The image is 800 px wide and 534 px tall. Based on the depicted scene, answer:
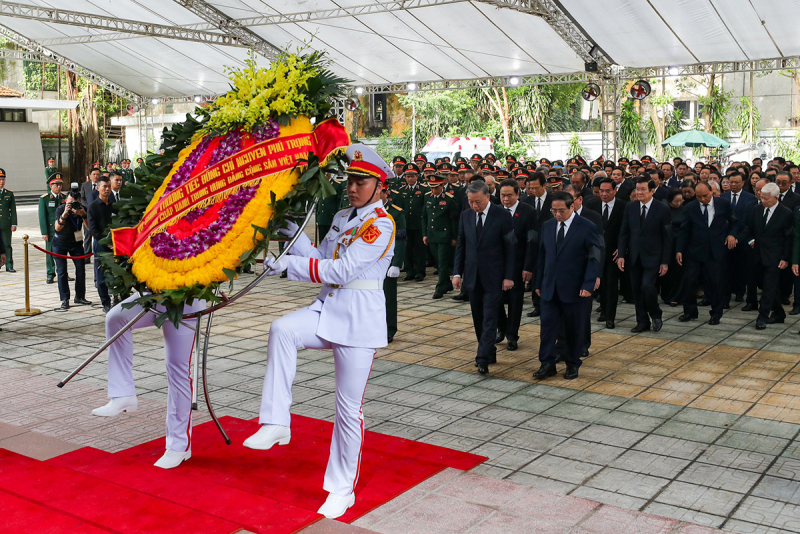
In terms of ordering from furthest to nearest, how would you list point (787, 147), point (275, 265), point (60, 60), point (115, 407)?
1. point (787, 147)
2. point (60, 60)
3. point (115, 407)
4. point (275, 265)

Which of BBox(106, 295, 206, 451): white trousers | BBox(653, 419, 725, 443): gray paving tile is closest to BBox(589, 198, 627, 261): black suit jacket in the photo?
BBox(653, 419, 725, 443): gray paving tile

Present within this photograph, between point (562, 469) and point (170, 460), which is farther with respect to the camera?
point (562, 469)

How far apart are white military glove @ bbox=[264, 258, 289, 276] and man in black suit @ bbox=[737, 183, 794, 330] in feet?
21.9

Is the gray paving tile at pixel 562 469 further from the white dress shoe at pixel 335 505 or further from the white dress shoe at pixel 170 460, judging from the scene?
the white dress shoe at pixel 170 460

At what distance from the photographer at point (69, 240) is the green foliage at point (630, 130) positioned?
24847 mm

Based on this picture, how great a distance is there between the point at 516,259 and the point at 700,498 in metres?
3.91

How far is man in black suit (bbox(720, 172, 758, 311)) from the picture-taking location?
9.52 meters

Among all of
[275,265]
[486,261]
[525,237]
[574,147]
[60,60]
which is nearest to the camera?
[275,265]

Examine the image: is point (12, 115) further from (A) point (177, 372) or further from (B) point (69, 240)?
(A) point (177, 372)

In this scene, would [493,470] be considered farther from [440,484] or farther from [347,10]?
[347,10]

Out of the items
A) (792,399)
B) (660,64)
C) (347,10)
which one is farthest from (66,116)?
(792,399)


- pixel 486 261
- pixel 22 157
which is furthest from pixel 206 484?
pixel 22 157

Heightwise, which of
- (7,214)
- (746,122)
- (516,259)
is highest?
(746,122)

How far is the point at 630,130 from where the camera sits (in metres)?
31.1
